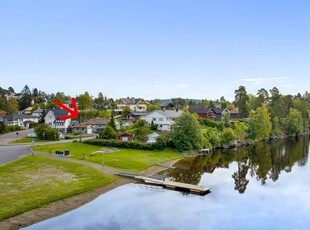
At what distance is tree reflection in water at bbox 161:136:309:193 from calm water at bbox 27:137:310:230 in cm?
16

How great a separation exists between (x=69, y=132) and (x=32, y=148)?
27460 millimetres

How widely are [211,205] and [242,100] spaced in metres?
88.0

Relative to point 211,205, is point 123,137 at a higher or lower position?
higher

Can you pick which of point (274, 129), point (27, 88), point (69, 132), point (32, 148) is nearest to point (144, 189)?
point (32, 148)

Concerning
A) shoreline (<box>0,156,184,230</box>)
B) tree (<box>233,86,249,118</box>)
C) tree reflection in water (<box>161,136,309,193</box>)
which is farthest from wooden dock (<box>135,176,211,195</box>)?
tree (<box>233,86,249,118</box>)

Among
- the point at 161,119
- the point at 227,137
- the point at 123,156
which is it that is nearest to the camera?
the point at 123,156

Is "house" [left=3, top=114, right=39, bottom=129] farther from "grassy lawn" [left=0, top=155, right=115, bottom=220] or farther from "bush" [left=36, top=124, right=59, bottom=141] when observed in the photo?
"grassy lawn" [left=0, top=155, right=115, bottom=220]

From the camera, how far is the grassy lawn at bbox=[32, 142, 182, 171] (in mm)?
44859

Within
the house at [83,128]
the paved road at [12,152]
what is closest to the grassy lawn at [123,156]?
the paved road at [12,152]

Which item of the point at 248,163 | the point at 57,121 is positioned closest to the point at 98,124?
the point at 57,121

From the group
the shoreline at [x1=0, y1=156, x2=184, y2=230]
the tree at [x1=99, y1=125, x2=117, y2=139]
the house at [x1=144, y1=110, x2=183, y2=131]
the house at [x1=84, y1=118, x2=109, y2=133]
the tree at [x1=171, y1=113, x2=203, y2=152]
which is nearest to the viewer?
the shoreline at [x1=0, y1=156, x2=184, y2=230]

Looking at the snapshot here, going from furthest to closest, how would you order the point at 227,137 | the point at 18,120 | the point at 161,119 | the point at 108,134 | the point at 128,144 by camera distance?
the point at 18,120 < the point at 161,119 < the point at 227,137 < the point at 108,134 < the point at 128,144

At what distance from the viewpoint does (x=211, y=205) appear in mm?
30016

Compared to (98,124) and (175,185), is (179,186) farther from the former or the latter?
(98,124)
